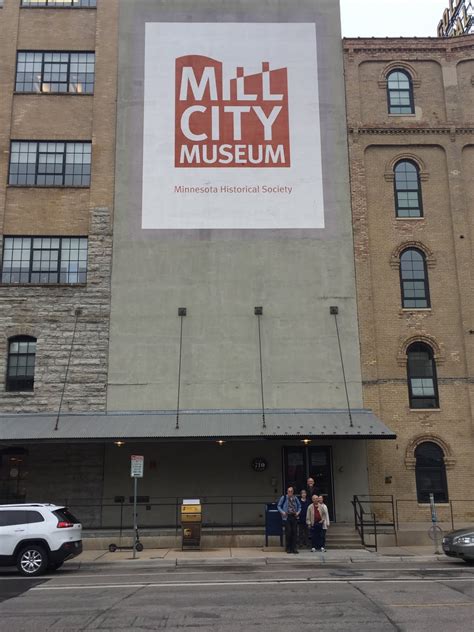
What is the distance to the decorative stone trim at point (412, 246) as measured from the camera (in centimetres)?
2428

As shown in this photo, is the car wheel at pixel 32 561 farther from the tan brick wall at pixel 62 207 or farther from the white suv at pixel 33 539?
the tan brick wall at pixel 62 207

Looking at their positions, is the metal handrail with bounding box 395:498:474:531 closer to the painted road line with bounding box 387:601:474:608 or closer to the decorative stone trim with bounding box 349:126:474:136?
the painted road line with bounding box 387:601:474:608

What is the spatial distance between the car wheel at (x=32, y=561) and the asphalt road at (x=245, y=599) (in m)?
0.29

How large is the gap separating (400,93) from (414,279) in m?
7.99

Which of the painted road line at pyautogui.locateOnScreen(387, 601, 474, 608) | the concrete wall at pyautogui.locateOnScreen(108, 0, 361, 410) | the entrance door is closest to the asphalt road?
the painted road line at pyautogui.locateOnScreen(387, 601, 474, 608)

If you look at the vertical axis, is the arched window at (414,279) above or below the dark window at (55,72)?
below

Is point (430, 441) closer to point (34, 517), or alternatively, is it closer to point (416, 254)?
point (416, 254)

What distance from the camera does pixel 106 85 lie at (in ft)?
84.4

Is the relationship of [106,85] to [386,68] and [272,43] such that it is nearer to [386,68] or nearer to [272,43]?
[272,43]

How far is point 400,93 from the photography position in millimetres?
26156

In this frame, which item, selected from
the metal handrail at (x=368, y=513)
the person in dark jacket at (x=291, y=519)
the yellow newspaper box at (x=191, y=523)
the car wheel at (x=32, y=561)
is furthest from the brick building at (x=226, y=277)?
the car wheel at (x=32, y=561)

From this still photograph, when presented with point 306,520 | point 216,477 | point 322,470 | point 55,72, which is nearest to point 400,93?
point 55,72

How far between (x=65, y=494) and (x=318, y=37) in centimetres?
2051

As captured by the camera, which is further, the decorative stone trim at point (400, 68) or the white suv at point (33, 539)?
the decorative stone trim at point (400, 68)
